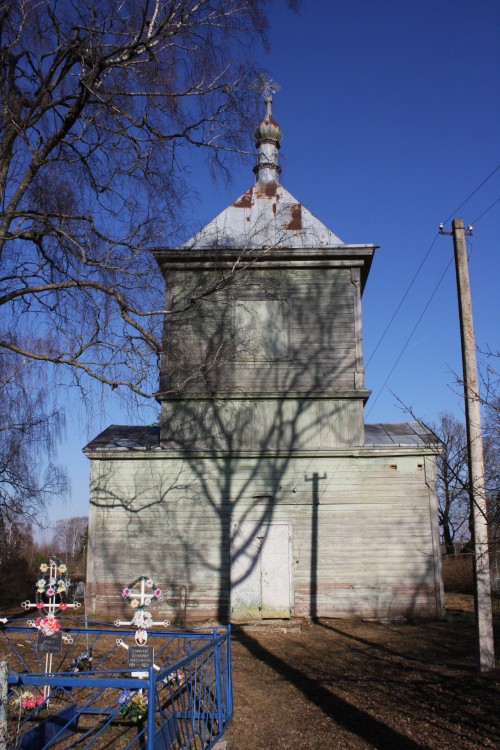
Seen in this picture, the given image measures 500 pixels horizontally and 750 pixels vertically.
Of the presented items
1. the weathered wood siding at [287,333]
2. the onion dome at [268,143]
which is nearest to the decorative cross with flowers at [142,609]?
the weathered wood siding at [287,333]

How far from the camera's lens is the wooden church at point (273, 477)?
15430 millimetres

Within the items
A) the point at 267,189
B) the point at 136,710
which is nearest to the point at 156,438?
the point at 267,189

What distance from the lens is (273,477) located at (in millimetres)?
16000

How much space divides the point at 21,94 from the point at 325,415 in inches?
393

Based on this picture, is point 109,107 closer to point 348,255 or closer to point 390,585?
point 348,255

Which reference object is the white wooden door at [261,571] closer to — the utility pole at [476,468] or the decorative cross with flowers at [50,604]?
the utility pole at [476,468]

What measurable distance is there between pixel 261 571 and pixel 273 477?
2234 mm

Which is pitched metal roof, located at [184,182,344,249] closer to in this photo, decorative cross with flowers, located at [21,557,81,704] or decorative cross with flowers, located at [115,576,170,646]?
decorative cross with flowers, located at [21,557,81,704]

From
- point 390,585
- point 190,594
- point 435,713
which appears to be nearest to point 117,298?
point 435,713

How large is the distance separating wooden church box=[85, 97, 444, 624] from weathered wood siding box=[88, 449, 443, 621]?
0.03m

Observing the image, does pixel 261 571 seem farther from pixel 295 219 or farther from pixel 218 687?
pixel 295 219

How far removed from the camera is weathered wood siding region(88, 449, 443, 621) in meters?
15.4

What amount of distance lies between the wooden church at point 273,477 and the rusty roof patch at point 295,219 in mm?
653

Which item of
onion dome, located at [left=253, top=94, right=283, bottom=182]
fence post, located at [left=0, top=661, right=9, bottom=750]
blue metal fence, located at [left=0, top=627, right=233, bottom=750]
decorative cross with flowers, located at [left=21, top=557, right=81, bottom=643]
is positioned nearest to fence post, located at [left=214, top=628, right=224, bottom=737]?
blue metal fence, located at [left=0, top=627, right=233, bottom=750]
